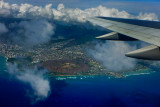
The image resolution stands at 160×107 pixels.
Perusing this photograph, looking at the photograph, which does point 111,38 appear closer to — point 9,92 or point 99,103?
point 99,103

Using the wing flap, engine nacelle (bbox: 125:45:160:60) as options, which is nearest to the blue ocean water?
the wing flap

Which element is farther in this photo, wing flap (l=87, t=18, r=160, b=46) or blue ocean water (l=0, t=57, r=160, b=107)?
blue ocean water (l=0, t=57, r=160, b=107)

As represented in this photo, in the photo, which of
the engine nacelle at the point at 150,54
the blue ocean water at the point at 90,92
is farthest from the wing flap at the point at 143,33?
the blue ocean water at the point at 90,92

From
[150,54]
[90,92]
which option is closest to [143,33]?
[150,54]

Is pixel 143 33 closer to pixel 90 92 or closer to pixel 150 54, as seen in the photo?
pixel 150 54

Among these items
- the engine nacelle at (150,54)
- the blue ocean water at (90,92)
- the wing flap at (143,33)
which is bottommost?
the blue ocean water at (90,92)

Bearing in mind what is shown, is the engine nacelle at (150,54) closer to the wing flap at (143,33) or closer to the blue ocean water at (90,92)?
the wing flap at (143,33)

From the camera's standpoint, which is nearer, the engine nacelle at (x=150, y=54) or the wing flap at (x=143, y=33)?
the engine nacelle at (x=150, y=54)

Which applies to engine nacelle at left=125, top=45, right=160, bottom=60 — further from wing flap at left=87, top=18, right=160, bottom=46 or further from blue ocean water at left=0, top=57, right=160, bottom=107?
blue ocean water at left=0, top=57, right=160, bottom=107

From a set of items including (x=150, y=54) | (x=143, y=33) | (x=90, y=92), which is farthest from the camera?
(x=90, y=92)
